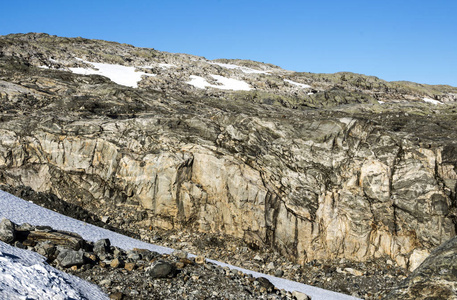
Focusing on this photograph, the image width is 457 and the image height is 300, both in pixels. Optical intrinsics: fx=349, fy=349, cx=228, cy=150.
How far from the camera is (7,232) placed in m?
14.0

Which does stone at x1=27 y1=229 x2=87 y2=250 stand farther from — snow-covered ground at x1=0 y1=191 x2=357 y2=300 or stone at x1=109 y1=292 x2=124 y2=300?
stone at x1=109 y1=292 x2=124 y2=300

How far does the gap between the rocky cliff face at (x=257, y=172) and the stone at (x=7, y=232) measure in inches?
336

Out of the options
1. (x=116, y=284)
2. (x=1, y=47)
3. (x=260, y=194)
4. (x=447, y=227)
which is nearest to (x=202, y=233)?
(x=260, y=194)

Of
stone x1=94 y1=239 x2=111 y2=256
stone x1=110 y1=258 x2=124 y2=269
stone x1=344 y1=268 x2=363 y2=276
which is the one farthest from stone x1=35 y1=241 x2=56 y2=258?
stone x1=344 y1=268 x2=363 y2=276

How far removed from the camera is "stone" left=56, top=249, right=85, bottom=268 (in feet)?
43.8

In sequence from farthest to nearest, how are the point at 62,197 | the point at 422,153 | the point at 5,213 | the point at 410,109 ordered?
the point at 410,109
the point at 62,197
the point at 422,153
the point at 5,213

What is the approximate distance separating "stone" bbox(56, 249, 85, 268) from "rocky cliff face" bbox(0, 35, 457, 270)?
8.80 m

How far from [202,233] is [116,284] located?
904 cm

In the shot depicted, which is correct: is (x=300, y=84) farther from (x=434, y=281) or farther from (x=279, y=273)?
(x=434, y=281)

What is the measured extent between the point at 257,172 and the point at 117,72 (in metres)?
34.6

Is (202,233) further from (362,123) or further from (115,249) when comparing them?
(362,123)

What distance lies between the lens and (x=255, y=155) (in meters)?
22.6

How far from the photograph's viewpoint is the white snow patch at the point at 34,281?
10.3m

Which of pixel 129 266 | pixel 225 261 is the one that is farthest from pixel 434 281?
pixel 225 261
